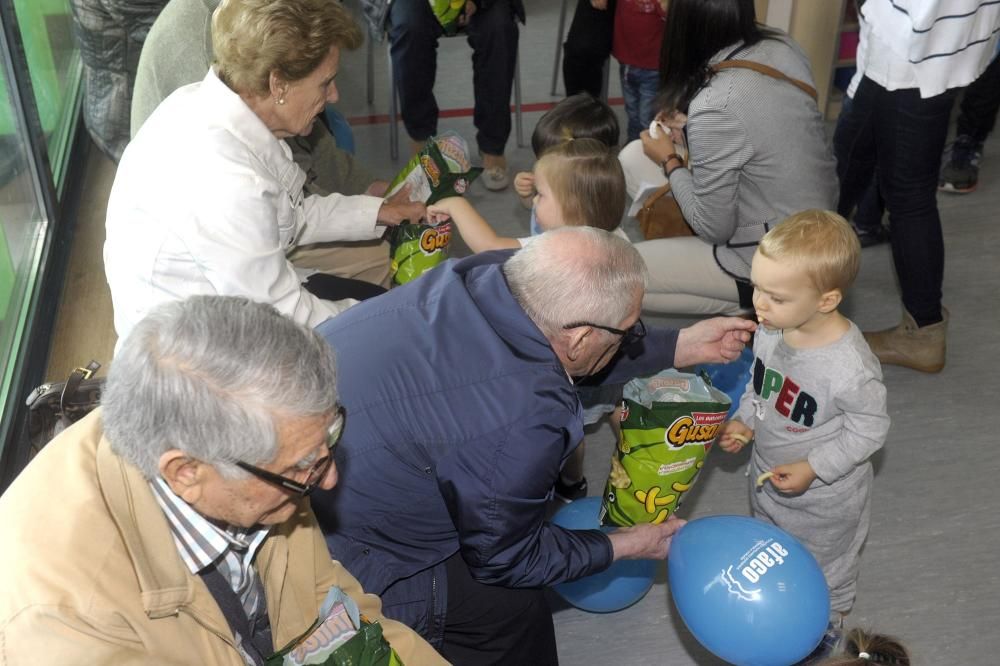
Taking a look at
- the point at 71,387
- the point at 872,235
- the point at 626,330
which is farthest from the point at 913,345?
the point at 71,387

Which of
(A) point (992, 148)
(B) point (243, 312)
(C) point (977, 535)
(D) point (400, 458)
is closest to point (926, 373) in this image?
(C) point (977, 535)

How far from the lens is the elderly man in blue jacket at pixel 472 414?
2002 millimetres

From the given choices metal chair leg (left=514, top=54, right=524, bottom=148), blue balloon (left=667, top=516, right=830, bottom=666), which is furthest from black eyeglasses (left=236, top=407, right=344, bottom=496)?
metal chair leg (left=514, top=54, right=524, bottom=148)

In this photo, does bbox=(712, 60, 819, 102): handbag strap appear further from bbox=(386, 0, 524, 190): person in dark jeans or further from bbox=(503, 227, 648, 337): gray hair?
bbox=(386, 0, 524, 190): person in dark jeans

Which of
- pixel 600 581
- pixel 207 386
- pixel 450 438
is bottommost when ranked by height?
pixel 600 581

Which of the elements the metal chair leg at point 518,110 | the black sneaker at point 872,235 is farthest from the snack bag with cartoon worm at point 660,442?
the metal chair leg at point 518,110

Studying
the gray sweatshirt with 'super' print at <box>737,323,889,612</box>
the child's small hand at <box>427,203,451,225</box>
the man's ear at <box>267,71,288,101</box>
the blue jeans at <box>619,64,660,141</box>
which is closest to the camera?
the gray sweatshirt with 'super' print at <box>737,323,889,612</box>

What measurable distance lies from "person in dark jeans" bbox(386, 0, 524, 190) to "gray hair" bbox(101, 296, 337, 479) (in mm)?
Result: 3369

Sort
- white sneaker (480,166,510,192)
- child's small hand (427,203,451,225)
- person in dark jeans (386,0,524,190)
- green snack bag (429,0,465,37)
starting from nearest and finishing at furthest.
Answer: child's small hand (427,203,451,225), green snack bag (429,0,465,37), person in dark jeans (386,0,524,190), white sneaker (480,166,510,192)

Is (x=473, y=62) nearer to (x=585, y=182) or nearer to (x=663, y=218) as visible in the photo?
(x=663, y=218)

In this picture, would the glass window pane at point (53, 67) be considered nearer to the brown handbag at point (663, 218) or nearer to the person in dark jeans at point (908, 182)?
the brown handbag at point (663, 218)

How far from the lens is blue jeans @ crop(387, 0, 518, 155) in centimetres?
473

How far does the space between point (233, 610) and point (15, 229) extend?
2.67 meters

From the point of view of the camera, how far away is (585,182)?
9.77 feet
